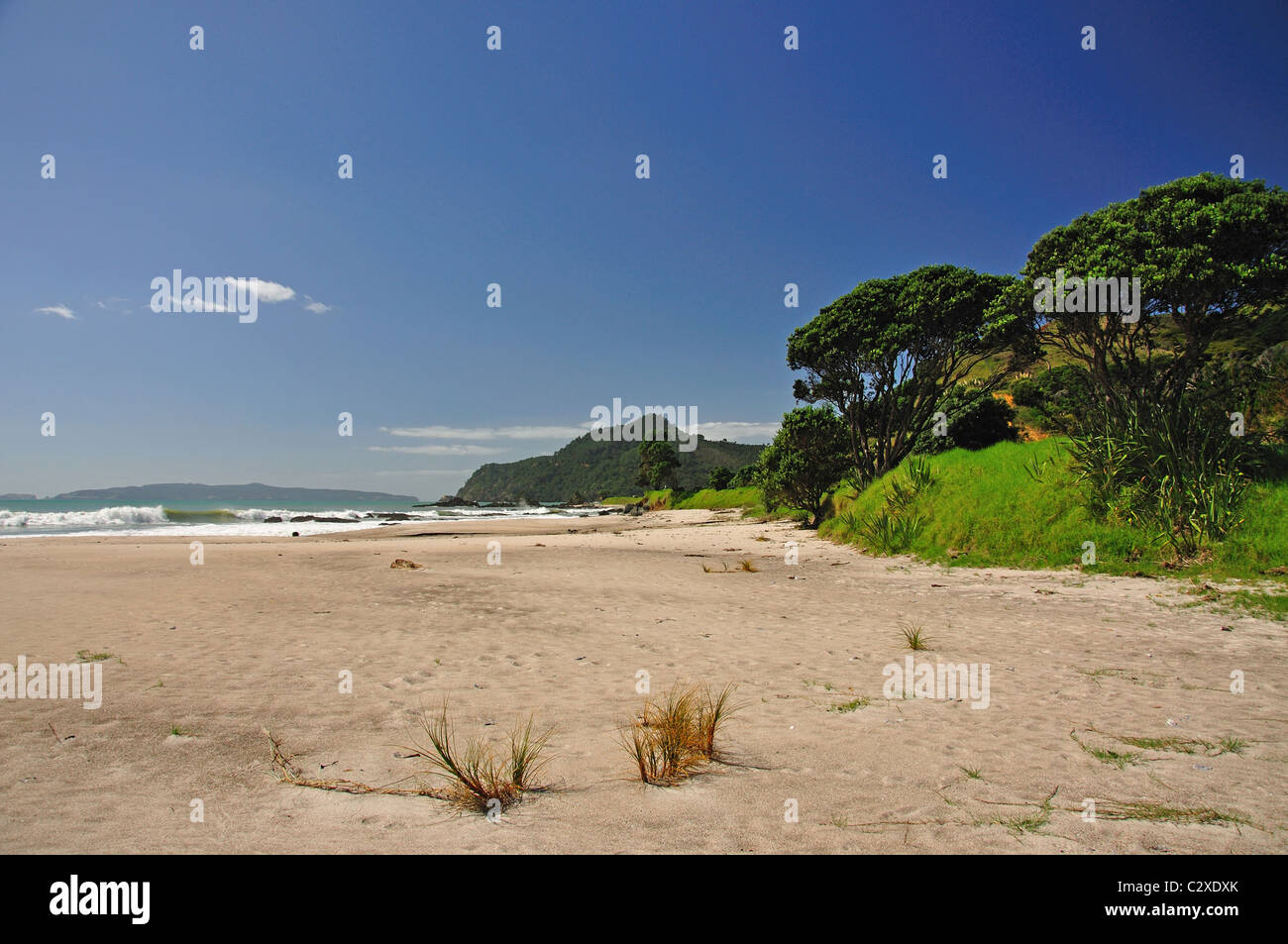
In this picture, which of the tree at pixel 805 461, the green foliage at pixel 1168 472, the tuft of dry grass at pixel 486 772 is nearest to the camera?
the tuft of dry grass at pixel 486 772

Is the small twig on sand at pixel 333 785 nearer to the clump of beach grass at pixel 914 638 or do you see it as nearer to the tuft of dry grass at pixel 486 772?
the tuft of dry grass at pixel 486 772

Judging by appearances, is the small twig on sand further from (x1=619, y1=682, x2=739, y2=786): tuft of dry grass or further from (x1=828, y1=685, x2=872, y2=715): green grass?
(x1=828, y1=685, x2=872, y2=715): green grass

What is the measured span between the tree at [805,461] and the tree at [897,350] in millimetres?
919

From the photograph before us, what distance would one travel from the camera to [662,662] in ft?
23.3

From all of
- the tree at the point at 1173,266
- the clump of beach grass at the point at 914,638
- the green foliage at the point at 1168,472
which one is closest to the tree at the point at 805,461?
the tree at the point at 1173,266

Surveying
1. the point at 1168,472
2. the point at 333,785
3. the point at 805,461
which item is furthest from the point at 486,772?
the point at 805,461

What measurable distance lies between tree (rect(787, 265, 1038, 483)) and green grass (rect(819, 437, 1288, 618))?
256 inches

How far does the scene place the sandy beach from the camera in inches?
119

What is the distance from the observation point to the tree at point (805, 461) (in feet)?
96.2

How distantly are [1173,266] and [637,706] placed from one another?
1768cm

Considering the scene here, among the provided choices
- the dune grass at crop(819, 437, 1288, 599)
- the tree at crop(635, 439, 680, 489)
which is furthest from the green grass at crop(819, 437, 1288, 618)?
the tree at crop(635, 439, 680, 489)

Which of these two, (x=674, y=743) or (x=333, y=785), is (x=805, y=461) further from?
(x=333, y=785)
